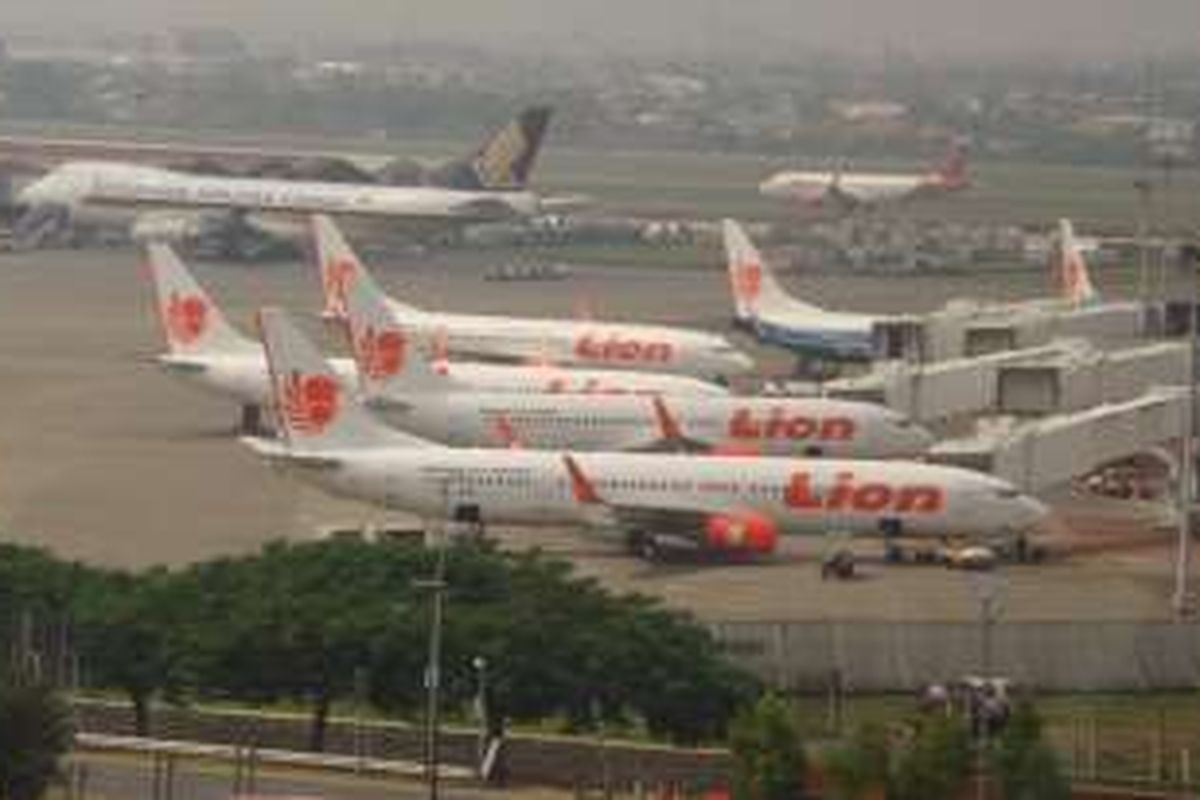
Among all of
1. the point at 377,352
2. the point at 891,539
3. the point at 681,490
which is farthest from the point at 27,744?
the point at 377,352

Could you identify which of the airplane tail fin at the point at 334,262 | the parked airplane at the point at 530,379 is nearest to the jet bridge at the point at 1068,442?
the parked airplane at the point at 530,379

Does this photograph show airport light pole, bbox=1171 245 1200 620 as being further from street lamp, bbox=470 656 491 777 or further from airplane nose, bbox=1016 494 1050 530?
street lamp, bbox=470 656 491 777

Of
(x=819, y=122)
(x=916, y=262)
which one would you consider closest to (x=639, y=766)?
(x=916, y=262)

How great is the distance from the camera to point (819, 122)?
13300 cm

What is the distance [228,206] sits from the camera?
8531 cm

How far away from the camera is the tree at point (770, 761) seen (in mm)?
25016

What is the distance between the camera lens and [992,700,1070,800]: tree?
81.9 ft

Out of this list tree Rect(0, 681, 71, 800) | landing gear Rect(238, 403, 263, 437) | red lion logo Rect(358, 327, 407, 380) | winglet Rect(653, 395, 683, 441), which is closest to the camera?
tree Rect(0, 681, 71, 800)

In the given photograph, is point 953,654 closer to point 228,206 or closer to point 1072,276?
point 1072,276

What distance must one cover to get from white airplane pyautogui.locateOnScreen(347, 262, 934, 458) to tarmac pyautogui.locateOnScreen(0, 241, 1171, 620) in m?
1.70

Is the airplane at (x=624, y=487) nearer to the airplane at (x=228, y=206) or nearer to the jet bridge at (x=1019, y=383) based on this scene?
the jet bridge at (x=1019, y=383)

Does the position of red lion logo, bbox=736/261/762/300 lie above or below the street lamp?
above

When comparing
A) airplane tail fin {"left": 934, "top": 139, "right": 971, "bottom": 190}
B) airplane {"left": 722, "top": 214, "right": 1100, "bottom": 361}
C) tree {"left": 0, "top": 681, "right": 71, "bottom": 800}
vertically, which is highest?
airplane tail fin {"left": 934, "top": 139, "right": 971, "bottom": 190}

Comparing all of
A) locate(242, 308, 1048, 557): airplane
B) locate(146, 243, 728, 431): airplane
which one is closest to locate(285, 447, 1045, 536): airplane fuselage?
locate(242, 308, 1048, 557): airplane
